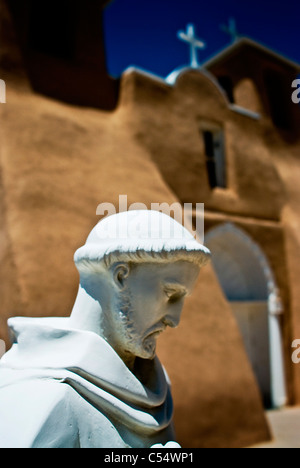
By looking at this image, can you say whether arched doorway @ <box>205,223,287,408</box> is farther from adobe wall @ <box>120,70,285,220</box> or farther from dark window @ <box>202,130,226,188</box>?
dark window @ <box>202,130,226,188</box>

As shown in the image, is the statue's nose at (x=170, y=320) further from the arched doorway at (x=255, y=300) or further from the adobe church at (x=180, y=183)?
the arched doorway at (x=255, y=300)

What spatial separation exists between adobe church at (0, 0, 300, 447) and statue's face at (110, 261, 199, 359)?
3.00 metres

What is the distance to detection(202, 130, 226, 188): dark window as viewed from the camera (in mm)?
7805

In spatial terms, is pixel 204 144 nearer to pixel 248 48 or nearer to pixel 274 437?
pixel 248 48

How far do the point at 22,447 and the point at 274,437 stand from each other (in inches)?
214

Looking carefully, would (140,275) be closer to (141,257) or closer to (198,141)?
(141,257)

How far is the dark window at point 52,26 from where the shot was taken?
662 centimetres

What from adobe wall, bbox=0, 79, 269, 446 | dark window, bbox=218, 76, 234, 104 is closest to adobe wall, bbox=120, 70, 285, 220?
adobe wall, bbox=0, 79, 269, 446

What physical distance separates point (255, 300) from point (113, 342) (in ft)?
22.1

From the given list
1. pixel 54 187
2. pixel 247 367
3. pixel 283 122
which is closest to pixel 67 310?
pixel 54 187

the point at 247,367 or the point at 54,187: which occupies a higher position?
the point at 54,187

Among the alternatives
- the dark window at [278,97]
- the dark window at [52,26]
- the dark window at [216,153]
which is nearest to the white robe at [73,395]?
the dark window at [52,26]
